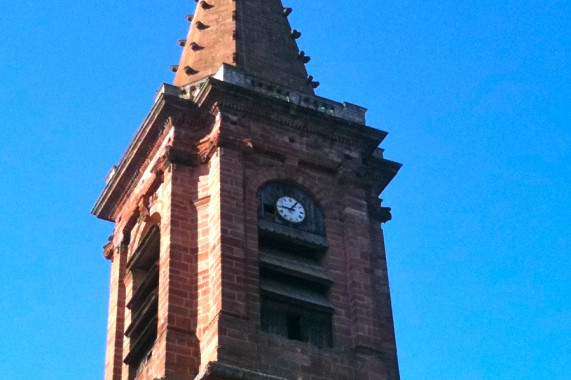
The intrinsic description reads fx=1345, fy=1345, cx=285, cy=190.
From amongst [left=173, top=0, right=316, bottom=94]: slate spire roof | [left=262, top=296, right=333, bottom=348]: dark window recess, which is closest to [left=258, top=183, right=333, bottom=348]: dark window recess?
[left=262, top=296, right=333, bottom=348]: dark window recess

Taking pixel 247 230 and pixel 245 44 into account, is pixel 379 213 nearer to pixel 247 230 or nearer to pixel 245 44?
pixel 247 230

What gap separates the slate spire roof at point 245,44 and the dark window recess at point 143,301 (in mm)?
5462

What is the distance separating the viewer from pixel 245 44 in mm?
38906

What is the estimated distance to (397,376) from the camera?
3200 centimetres

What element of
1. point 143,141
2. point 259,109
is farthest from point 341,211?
point 143,141

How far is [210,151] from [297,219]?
9.31 ft

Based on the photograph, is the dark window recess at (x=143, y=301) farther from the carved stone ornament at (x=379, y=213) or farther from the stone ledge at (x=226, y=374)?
the carved stone ornament at (x=379, y=213)

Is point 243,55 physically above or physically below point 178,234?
above

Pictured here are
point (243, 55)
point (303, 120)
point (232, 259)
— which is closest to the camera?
point (232, 259)

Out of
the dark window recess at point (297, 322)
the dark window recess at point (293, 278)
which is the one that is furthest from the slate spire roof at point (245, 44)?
the dark window recess at point (297, 322)

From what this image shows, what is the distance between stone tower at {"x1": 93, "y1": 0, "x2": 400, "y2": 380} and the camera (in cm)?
3089

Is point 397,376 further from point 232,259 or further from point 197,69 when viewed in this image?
point 197,69

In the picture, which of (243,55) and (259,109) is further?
(243,55)

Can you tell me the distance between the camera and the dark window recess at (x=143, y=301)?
32.8m
